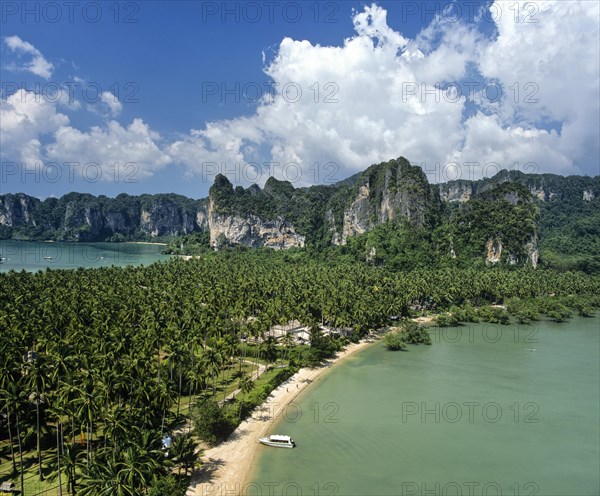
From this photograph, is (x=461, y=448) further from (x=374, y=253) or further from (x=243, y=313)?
(x=374, y=253)

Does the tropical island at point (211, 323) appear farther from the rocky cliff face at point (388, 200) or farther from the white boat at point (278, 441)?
the white boat at point (278, 441)

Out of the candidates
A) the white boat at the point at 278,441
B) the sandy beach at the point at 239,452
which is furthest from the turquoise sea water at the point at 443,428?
the sandy beach at the point at 239,452

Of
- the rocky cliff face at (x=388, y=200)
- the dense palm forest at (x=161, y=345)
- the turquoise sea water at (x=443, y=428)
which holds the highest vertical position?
the rocky cliff face at (x=388, y=200)

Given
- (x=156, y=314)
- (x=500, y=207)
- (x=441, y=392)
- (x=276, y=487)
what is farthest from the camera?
(x=500, y=207)

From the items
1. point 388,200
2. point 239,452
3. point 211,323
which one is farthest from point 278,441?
point 388,200

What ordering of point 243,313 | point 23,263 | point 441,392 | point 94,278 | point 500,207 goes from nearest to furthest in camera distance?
point 441,392, point 243,313, point 94,278, point 500,207, point 23,263

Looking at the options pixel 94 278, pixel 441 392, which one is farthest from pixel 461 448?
pixel 94 278
